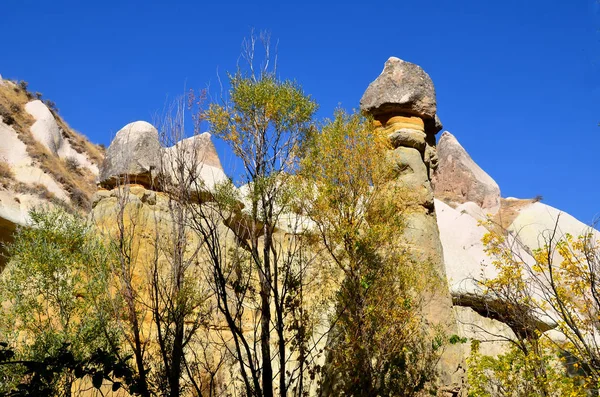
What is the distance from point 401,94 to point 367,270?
6116 millimetres

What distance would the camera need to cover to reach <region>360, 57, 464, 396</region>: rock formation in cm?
1341

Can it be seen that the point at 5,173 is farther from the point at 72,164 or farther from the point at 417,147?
the point at 417,147

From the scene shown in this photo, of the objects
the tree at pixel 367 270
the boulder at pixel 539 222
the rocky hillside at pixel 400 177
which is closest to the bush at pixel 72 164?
the rocky hillside at pixel 400 177

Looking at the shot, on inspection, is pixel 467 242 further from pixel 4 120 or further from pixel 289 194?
pixel 4 120

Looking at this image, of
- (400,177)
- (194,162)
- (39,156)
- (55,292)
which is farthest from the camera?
(39,156)

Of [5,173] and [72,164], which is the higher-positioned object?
[72,164]

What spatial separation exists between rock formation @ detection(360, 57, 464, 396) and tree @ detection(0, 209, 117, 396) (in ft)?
25.5

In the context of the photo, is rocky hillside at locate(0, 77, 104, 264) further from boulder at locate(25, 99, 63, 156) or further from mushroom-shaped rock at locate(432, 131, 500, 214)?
mushroom-shaped rock at locate(432, 131, 500, 214)

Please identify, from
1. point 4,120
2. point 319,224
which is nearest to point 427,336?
point 319,224

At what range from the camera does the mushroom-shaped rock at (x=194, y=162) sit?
36.5 ft

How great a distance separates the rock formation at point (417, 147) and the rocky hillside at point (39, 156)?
48.0ft

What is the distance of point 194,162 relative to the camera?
38.5ft

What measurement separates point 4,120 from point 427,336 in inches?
1172

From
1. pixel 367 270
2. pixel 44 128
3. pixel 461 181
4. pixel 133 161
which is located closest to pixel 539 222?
pixel 461 181
